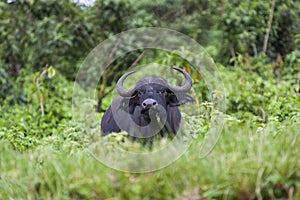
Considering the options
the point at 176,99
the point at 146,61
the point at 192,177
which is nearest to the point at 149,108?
the point at 176,99

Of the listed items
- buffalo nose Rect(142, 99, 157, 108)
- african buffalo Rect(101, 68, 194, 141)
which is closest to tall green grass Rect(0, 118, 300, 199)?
buffalo nose Rect(142, 99, 157, 108)

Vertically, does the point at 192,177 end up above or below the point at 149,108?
below

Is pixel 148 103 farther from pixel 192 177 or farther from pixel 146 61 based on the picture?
pixel 146 61

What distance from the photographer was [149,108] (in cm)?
507

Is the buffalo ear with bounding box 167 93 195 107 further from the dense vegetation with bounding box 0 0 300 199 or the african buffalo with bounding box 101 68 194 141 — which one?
the dense vegetation with bounding box 0 0 300 199

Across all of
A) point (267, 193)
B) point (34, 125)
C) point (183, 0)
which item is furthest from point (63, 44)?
point (267, 193)

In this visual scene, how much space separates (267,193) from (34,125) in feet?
14.9

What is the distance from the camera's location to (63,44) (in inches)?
388

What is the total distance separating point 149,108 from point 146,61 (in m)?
4.70

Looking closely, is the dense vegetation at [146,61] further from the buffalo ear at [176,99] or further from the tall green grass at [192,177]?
the buffalo ear at [176,99]

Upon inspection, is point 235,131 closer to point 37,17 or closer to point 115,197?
point 115,197

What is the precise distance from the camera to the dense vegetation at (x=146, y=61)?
2867 millimetres

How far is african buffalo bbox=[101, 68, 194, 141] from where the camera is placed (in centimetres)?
517

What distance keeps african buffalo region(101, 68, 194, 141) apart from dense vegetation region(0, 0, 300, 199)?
0.48 meters
